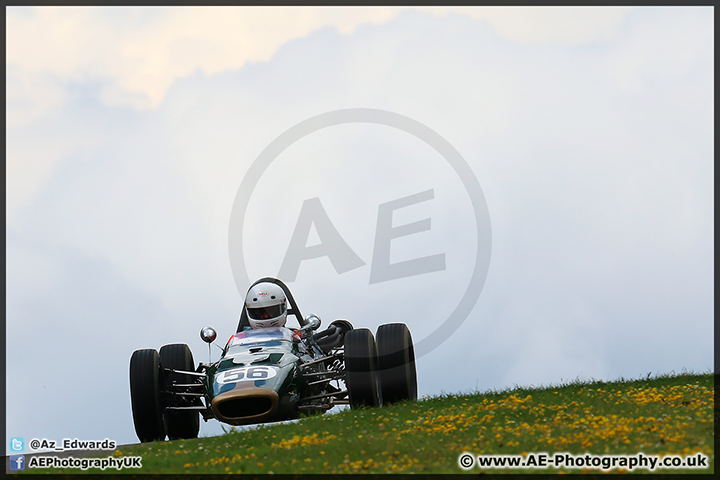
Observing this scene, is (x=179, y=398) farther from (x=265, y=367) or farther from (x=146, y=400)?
(x=265, y=367)

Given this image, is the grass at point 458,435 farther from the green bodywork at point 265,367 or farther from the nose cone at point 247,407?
the green bodywork at point 265,367

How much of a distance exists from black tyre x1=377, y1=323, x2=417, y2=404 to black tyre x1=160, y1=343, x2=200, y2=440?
4.32 m

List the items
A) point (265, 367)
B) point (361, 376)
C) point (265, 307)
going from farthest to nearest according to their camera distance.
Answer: point (265, 307) → point (361, 376) → point (265, 367)

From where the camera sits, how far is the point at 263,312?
2028cm

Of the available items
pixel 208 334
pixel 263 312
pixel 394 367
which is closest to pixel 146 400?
pixel 208 334

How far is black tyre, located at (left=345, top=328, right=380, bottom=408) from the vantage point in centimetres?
1730

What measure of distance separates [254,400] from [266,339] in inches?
103

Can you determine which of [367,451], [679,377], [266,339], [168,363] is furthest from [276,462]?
[679,377]

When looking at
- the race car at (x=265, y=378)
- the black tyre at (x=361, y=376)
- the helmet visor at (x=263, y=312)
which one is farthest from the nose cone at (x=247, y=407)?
the helmet visor at (x=263, y=312)

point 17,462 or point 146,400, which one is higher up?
point 146,400

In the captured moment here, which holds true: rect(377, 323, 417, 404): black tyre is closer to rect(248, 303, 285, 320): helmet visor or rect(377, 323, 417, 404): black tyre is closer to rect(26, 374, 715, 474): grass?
rect(26, 374, 715, 474): grass

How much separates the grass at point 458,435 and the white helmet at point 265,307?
422 centimetres

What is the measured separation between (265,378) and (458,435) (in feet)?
15.6

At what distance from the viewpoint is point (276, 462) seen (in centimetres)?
1227
